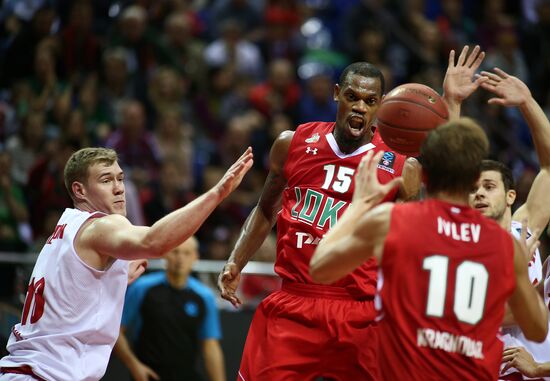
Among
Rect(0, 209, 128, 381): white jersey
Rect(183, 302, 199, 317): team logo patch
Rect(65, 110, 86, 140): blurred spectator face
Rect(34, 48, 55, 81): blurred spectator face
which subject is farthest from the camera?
Rect(34, 48, 55, 81): blurred spectator face

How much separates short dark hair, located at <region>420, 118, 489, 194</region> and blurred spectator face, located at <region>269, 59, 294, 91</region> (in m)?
8.53

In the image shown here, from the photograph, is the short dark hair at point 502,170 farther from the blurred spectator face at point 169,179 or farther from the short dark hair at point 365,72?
the blurred spectator face at point 169,179

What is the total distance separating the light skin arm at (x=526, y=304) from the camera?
4.61 meters

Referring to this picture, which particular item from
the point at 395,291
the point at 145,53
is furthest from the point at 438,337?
the point at 145,53

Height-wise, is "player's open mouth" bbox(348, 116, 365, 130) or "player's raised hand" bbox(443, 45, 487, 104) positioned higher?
"player's raised hand" bbox(443, 45, 487, 104)

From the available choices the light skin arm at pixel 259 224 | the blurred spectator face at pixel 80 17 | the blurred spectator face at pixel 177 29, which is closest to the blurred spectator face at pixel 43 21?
the blurred spectator face at pixel 80 17

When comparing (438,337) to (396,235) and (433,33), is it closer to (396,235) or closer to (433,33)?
(396,235)

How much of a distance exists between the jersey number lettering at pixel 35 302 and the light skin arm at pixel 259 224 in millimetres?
1345

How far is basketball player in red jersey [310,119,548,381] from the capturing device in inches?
175

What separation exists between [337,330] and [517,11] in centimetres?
1041

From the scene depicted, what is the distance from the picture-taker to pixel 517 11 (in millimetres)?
15070

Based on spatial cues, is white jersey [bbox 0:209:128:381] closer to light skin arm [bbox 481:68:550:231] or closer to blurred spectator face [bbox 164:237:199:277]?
light skin arm [bbox 481:68:550:231]

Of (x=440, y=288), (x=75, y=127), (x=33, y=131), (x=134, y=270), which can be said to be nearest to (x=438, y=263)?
(x=440, y=288)

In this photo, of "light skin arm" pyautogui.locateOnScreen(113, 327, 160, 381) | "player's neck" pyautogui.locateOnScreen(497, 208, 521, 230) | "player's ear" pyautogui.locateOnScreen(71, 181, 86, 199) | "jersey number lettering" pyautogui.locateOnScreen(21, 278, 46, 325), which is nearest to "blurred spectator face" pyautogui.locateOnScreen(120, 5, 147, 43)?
"light skin arm" pyautogui.locateOnScreen(113, 327, 160, 381)
